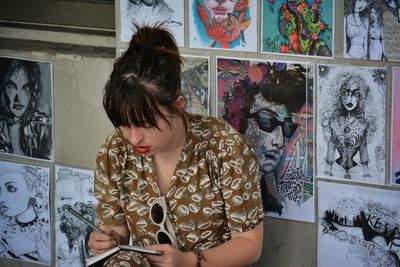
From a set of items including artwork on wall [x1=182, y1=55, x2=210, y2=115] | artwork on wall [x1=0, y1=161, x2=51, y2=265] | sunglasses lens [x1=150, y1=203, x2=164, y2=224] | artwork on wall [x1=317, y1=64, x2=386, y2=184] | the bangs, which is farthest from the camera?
artwork on wall [x1=0, y1=161, x2=51, y2=265]

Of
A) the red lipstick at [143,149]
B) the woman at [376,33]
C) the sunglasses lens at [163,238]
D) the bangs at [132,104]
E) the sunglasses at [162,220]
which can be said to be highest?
the woman at [376,33]

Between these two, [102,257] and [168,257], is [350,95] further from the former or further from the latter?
[102,257]

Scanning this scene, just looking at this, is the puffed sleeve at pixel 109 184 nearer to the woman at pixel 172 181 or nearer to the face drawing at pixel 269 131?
the woman at pixel 172 181

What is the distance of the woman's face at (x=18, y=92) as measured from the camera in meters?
3.58

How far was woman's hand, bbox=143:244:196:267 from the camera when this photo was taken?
252 cm

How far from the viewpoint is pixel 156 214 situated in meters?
2.72

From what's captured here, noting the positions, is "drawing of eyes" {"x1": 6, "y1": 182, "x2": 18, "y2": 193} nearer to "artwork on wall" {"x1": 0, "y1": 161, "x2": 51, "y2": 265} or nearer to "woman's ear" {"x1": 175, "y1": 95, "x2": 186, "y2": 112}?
"artwork on wall" {"x1": 0, "y1": 161, "x2": 51, "y2": 265}

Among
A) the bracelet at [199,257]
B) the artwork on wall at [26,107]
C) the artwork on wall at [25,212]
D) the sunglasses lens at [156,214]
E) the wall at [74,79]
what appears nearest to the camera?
the bracelet at [199,257]

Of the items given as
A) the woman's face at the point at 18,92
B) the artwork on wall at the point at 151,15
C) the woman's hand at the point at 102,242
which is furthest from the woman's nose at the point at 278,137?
the woman's face at the point at 18,92

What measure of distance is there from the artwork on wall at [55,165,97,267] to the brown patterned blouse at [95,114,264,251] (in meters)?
0.72

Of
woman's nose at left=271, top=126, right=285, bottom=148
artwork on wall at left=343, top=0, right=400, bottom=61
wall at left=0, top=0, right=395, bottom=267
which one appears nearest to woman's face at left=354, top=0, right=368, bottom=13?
artwork on wall at left=343, top=0, right=400, bottom=61

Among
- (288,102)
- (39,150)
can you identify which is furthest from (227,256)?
(39,150)

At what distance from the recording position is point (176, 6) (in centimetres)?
313

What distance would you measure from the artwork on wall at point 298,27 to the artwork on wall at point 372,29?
0.20 feet
